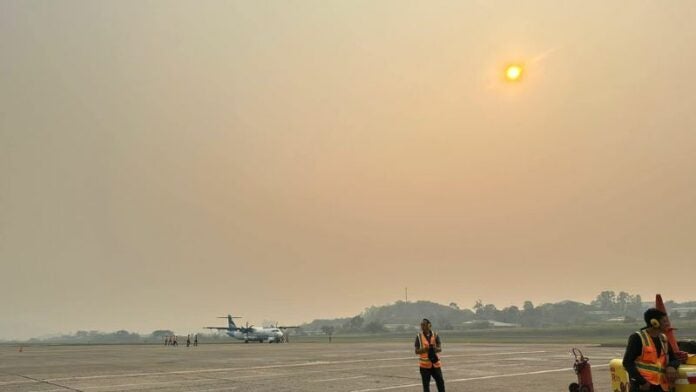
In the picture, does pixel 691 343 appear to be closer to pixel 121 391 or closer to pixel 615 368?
pixel 615 368

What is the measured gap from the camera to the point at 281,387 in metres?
15.4

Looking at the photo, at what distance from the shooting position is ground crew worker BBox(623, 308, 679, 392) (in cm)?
586

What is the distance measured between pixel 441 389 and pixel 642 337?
6317mm

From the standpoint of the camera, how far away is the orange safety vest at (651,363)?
585 cm

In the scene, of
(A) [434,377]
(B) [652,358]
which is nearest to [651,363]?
(B) [652,358]

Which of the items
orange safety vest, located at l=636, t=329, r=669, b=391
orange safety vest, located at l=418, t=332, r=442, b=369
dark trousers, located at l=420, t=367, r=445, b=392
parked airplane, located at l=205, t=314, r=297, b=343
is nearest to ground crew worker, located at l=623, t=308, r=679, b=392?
orange safety vest, located at l=636, t=329, r=669, b=391

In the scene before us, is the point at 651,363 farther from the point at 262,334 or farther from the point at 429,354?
the point at 262,334

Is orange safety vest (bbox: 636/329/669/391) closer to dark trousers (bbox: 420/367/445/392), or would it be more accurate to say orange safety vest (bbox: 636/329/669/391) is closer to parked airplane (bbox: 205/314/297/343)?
dark trousers (bbox: 420/367/445/392)

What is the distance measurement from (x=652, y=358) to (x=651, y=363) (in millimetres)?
59

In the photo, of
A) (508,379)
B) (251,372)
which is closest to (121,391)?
(251,372)

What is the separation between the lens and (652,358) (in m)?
5.94

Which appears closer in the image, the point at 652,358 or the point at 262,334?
the point at 652,358

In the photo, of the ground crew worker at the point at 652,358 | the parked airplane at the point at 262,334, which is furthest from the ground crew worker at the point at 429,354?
the parked airplane at the point at 262,334

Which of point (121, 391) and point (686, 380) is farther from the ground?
point (686, 380)
